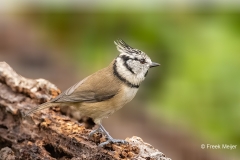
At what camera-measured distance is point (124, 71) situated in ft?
18.8

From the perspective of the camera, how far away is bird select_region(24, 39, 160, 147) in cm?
554

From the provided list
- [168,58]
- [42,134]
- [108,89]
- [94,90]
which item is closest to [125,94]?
[108,89]

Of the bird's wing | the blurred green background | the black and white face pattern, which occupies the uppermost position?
the blurred green background

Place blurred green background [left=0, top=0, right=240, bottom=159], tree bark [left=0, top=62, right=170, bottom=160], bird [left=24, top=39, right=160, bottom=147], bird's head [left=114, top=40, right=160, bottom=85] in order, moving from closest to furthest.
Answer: tree bark [left=0, top=62, right=170, bottom=160], bird [left=24, top=39, right=160, bottom=147], bird's head [left=114, top=40, right=160, bottom=85], blurred green background [left=0, top=0, right=240, bottom=159]

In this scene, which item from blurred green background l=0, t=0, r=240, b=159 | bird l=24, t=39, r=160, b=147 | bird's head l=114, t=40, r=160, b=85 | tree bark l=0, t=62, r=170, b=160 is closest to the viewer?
tree bark l=0, t=62, r=170, b=160

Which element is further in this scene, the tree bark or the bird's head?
the bird's head

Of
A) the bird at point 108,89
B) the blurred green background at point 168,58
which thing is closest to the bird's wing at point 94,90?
the bird at point 108,89

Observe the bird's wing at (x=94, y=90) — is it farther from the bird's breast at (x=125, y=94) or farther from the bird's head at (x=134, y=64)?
the bird's head at (x=134, y=64)

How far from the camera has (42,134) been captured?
17.5ft

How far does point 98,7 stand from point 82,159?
5.40 m

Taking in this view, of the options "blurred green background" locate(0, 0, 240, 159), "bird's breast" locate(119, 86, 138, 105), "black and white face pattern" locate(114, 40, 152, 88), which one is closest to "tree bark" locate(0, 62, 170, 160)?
"bird's breast" locate(119, 86, 138, 105)

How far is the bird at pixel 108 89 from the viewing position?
5539 millimetres

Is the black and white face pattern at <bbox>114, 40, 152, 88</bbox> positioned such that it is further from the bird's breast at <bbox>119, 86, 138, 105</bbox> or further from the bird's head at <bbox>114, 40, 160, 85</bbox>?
the bird's breast at <bbox>119, 86, 138, 105</bbox>

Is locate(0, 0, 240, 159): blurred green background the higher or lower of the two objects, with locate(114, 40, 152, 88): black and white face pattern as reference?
higher
